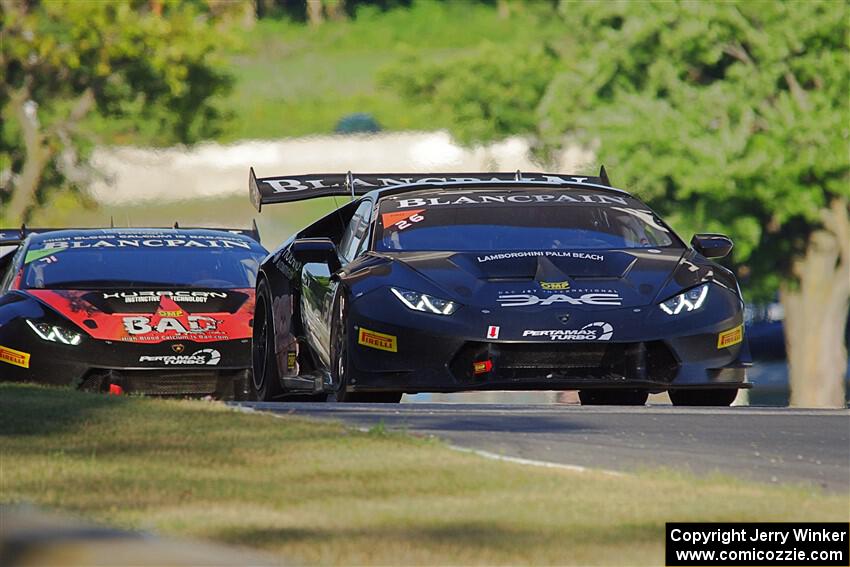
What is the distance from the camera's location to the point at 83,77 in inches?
1850

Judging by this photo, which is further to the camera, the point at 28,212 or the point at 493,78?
the point at 493,78

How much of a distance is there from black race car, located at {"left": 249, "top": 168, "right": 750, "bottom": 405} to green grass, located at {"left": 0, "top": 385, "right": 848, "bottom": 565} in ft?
5.99

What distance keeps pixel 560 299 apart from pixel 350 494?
394 centimetres

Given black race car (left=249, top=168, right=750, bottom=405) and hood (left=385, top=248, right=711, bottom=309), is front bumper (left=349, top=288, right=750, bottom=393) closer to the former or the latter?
black race car (left=249, top=168, right=750, bottom=405)

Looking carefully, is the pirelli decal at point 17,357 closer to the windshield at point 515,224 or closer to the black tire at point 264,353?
the black tire at point 264,353

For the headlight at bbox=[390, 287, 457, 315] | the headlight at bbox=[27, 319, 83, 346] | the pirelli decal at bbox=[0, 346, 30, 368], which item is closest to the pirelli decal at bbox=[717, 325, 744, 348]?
the headlight at bbox=[390, 287, 457, 315]

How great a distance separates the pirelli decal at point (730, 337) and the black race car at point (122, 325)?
3654 mm

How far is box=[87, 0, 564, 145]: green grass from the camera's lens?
67.4m

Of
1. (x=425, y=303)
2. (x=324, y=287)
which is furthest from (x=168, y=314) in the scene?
(x=425, y=303)

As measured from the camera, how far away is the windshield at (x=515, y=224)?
39.7ft

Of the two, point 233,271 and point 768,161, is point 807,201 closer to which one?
point 768,161

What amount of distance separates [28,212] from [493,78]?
13041 mm

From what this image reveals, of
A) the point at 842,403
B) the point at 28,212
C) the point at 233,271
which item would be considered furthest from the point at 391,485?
the point at 28,212

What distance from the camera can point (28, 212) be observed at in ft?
148
